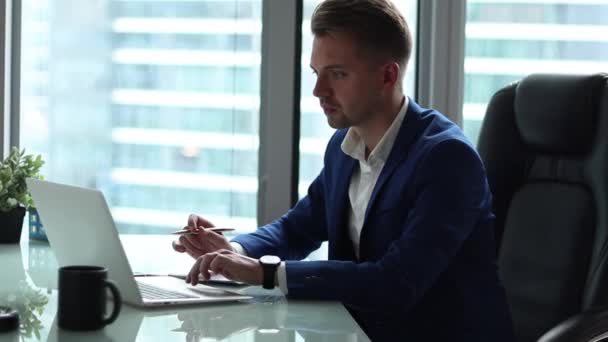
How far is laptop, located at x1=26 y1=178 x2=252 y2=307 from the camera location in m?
1.41

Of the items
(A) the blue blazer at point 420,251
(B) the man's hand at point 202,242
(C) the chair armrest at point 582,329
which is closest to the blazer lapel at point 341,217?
(A) the blue blazer at point 420,251

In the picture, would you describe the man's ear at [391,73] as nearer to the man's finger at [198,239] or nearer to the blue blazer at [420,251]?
the blue blazer at [420,251]

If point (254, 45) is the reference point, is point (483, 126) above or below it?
below

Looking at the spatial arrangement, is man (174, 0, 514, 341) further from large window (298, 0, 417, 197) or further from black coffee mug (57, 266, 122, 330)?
large window (298, 0, 417, 197)

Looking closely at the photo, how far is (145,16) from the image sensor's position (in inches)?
107

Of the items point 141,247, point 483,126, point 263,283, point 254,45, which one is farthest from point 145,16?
point 263,283

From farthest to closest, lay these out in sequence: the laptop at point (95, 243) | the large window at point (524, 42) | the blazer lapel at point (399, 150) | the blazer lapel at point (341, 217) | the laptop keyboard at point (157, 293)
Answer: the large window at point (524, 42)
the blazer lapel at point (341, 217)
the blazer lapel at point (399, 150)
the laptop keyboard at point (157, 293)
the laptop at point (95, 243)

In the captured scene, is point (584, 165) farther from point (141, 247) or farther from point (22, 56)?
point (22, 56)

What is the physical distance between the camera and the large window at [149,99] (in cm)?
271

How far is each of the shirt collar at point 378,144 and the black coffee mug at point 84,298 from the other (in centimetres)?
71

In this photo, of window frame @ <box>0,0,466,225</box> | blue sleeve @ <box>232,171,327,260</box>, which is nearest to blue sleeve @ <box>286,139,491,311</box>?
blue sleeve @ <box>232,171,327,260</box>

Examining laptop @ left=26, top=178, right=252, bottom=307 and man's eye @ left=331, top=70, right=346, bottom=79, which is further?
man's eye @ left=331, top=70, right=346, bottom=79

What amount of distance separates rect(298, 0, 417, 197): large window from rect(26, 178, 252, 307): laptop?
3.75 ft

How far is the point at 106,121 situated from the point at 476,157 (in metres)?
1.39
